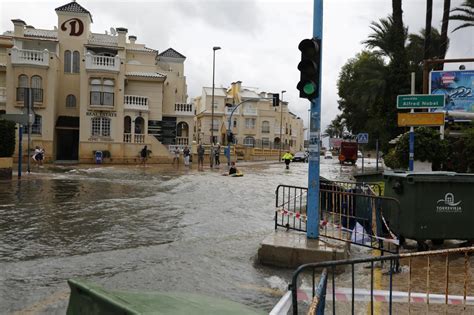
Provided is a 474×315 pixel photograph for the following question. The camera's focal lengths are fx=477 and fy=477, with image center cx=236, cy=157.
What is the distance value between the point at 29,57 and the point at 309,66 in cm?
3730

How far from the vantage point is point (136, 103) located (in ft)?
143

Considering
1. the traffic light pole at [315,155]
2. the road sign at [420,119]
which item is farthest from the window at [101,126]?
the traffic light pole at [315,155]

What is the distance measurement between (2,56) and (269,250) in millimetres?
42880

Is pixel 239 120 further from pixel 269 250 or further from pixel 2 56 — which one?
pixel 269 250

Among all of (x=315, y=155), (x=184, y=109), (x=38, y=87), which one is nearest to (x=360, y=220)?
(x=315, y=155)

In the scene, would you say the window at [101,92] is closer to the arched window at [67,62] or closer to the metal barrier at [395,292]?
the arched window at [67,62]

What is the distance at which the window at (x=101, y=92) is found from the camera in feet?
133

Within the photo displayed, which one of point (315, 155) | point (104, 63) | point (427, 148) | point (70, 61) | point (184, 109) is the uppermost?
point (70, 61)

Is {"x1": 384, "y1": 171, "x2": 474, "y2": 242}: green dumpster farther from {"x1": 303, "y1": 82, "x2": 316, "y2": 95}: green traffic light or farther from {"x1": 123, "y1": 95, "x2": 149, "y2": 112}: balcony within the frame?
{"x1": 123, "y1": 95, "x2": 149, "y2": 112}: balcony

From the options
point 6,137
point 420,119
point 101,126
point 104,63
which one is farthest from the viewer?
point 101,126

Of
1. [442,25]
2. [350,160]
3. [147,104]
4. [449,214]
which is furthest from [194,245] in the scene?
[350,160]

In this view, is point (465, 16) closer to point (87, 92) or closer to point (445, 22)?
point (445, 22)

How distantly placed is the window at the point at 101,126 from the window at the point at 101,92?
4.39 ft

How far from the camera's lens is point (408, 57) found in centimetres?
3456
